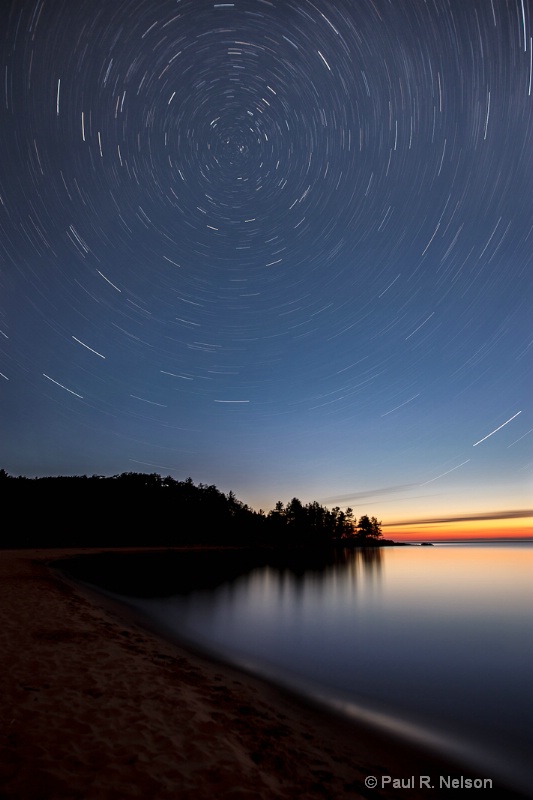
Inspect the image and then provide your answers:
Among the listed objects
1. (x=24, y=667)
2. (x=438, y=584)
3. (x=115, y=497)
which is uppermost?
(x=115, y=497)

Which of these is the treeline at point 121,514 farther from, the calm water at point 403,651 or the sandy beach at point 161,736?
the sandy beach at point 161,736

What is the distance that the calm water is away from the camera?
9.36 m

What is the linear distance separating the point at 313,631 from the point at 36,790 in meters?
18.2

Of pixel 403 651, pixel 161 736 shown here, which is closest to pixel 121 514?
pixel 403 651

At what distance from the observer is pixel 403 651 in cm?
1625

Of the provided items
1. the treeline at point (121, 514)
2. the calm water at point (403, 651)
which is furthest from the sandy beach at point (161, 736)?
the treeline at point (121, 514)

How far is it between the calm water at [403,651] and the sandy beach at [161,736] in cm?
199

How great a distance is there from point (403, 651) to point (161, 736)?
13961 mm

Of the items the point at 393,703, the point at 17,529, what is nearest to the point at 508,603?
the point at 393,703

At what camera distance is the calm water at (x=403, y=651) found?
9.36m

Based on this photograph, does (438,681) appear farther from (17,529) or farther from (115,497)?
(115,497)

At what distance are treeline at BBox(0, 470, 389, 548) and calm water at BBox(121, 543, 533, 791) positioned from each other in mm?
65954

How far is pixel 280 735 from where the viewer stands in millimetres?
6840

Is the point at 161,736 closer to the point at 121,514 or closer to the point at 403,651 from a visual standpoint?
the point at 403,651
